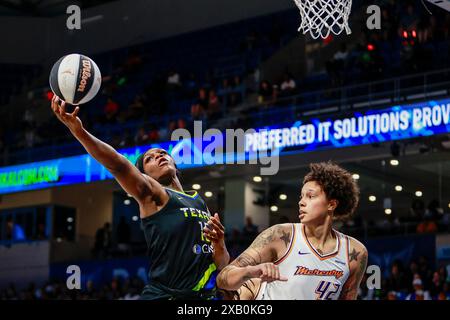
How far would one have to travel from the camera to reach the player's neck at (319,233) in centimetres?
507

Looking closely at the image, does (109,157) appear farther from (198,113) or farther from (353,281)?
(198,113)

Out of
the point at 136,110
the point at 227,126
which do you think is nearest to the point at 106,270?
the point at 136,110

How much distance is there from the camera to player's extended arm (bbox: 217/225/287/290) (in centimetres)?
442

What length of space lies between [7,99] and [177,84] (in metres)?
6.14

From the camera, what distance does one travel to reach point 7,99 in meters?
24.4

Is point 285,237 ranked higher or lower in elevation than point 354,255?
higher

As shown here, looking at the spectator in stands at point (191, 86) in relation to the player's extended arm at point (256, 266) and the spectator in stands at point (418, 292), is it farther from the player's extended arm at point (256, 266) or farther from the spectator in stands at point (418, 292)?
the player's extended arm at point (256, 266)

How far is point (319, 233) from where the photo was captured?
509 centimetres

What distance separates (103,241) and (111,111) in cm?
319

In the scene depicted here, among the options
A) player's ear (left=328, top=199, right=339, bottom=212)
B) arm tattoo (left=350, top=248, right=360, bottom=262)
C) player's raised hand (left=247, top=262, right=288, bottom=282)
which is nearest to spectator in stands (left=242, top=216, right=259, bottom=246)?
player's ear (left=328, top=199, right=339, bottom=212)

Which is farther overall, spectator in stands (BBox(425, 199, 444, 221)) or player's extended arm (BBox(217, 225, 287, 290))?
spectator in stands (BBox(425, 199, 444, 221))

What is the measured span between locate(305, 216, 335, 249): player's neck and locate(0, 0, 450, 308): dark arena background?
8.16 m

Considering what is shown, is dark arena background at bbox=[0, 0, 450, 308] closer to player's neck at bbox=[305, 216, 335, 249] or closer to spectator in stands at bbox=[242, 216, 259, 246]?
spectator in stands at bbox=[242, 216, 259, 246]
